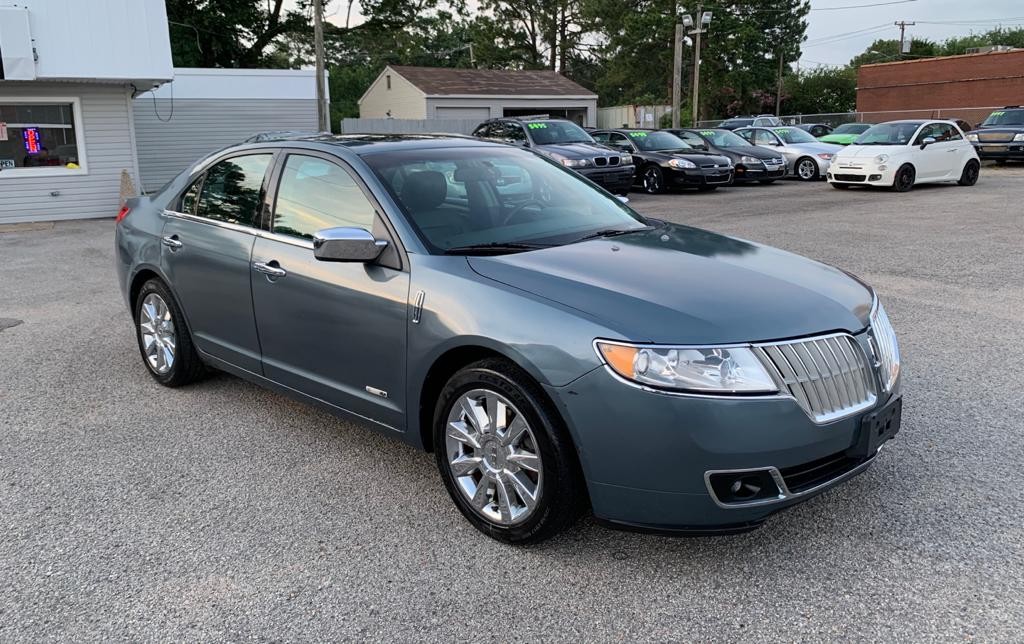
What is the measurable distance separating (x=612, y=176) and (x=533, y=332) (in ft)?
48.4

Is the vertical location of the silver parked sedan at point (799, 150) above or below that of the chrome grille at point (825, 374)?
above

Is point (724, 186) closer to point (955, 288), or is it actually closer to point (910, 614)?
point (955, 288)

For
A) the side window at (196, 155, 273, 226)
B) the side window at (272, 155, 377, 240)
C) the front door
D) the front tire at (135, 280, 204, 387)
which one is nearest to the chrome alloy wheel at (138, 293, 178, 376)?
the front tire at (135, 280, 204, 387)

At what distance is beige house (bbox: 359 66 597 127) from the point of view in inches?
1570

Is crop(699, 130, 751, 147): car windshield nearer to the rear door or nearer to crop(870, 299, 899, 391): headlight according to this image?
the rear door

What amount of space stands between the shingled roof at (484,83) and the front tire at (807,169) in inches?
831

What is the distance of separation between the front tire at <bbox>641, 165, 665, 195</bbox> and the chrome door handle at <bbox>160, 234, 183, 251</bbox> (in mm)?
15481

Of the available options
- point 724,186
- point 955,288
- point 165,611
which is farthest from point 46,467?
point 724,186

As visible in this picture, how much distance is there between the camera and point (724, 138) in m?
21.9

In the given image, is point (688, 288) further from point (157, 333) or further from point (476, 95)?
point (476, 95)

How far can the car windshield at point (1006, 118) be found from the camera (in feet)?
80.4

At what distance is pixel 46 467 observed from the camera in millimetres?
4215

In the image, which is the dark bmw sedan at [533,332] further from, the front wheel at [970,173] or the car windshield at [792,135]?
the car windshield at [792,135]

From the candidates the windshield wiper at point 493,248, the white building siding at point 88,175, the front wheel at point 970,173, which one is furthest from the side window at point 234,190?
the front wheel at point 970,173
